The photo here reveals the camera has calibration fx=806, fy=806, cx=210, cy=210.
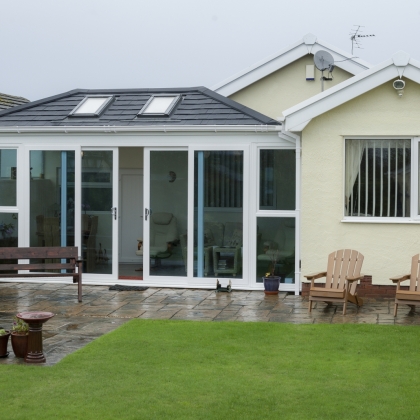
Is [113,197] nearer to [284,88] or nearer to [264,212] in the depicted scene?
[264,212]

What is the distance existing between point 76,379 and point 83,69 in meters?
27.6

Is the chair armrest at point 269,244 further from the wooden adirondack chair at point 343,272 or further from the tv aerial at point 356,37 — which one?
the tv aerial at point 356,37

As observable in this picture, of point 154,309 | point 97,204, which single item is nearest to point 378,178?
point 154,309

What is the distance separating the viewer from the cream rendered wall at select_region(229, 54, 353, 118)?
2038cm

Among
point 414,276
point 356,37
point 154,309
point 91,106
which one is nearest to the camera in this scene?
point 414,276

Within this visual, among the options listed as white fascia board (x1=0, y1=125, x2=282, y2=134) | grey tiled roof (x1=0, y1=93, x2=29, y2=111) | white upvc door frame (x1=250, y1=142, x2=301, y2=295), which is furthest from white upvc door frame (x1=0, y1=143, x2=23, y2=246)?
white upvc door frame (x1=250, y1=142, x2=301, y2=295)

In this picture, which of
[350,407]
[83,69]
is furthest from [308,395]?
[83,69]

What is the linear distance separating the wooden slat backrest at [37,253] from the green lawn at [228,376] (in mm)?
2884

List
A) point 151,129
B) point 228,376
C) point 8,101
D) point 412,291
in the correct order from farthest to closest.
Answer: point 8,101 < point 151,129 < point 412,291 < point 228,376

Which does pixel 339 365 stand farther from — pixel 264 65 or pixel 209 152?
pixel 264 65

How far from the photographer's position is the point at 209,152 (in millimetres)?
14078

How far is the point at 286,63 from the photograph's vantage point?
66.1 feet

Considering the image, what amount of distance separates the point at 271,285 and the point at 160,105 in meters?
4.11

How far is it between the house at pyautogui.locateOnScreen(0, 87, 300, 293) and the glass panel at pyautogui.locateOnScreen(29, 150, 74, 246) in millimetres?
18
